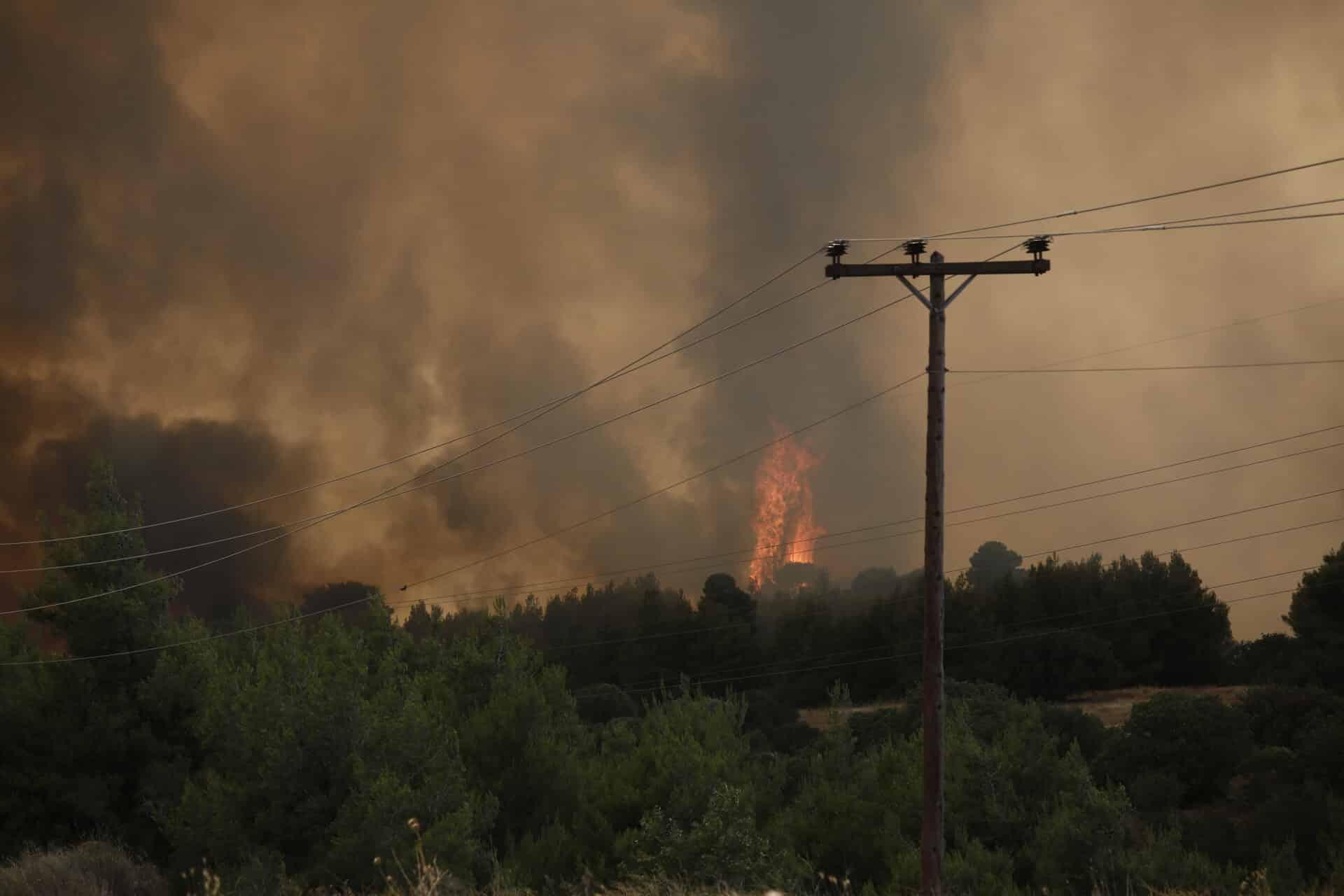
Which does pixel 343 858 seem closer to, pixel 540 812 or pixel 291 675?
pixel 291 675

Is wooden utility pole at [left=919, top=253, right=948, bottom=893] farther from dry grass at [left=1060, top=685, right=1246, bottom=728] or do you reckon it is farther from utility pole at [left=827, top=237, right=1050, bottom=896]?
dry grass at [left=1060, top=685, right=1246, bottom=728]

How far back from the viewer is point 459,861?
110ft

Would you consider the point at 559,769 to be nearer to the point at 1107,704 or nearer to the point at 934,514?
the point at 934,514

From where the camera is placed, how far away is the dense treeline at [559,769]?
115 ft

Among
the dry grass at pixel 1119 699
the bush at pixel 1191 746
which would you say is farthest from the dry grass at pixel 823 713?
the bush at pixel 1191 746

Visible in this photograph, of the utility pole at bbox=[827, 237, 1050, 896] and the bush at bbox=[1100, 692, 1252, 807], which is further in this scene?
the bush at bbox=[1100, 692, 1252, 807]

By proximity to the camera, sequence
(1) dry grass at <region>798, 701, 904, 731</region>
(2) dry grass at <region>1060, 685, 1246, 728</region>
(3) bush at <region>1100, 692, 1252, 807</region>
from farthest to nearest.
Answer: (1) dry grass at <region>798, 701, 904, 731</region>, (2) dry grass at <region>1060, 685, 1246, 728</region>, (3) bush at <region>1100, 692, 1252, 807</region>

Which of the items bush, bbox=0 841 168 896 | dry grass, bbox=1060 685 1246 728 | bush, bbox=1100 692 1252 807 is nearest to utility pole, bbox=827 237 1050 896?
bush, bbox=0 841 168 896

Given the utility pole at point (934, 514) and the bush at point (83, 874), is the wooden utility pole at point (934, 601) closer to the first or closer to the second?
the utility pole at point (934, 514)

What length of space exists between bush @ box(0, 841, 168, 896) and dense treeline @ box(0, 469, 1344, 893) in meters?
1.73

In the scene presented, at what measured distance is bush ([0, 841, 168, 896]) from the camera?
36.8 metres

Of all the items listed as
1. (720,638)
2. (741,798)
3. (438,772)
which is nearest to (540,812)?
(438,772)

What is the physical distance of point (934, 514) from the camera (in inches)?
862

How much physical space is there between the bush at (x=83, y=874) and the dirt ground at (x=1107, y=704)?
42.3 meters
